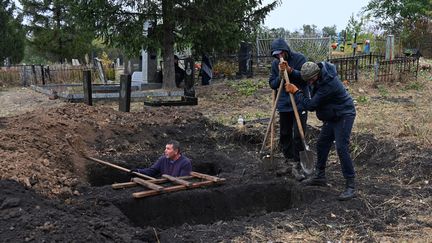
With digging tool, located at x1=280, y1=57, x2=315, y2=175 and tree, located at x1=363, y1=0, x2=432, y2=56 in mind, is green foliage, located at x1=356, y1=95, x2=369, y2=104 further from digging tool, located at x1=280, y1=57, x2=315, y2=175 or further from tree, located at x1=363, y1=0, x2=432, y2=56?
tree, located at x1=363, y1=0, x2=432, y2=56

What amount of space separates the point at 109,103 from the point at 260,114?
17.6ft

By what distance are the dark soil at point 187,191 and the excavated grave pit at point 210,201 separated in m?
0.01

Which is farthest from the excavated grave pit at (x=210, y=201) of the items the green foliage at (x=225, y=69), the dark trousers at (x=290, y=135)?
the green foliage at (x=225, y=69)

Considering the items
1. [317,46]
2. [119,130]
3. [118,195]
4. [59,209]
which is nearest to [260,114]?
[119,130]

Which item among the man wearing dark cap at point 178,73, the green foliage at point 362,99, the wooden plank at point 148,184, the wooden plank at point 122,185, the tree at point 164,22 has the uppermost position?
the tree at point 164,22

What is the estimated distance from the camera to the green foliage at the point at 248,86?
1557 centimetres

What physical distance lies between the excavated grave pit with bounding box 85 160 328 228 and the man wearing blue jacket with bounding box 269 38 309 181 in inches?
12.9

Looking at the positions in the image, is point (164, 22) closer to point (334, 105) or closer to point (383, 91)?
point (383, 91)

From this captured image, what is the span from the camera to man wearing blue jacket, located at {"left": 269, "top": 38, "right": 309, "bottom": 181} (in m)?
6.43

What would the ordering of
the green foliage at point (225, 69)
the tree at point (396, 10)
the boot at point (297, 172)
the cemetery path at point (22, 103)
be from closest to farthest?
1. the boot at point (297, 172)
2. the cemetery path at point (22, 103)
3. the green foliage at point (225, 69)
4. the tree at point (396, 10)

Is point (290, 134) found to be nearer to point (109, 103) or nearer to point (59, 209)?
point (59, 209)

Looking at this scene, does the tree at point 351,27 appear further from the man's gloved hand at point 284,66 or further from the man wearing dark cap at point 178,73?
the man's gloved hand at point 284,66

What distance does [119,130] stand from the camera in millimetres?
8953

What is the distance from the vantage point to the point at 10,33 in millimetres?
28703
